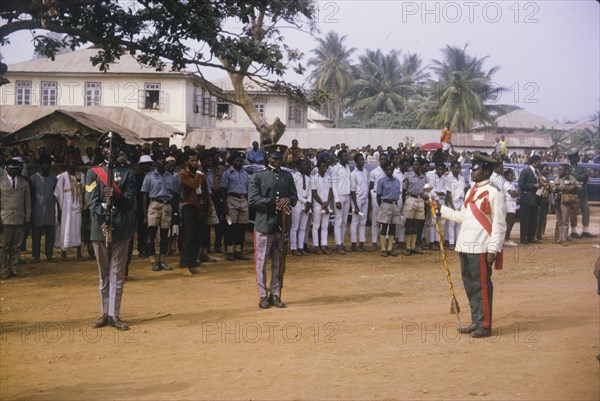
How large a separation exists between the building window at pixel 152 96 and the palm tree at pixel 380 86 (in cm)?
2721

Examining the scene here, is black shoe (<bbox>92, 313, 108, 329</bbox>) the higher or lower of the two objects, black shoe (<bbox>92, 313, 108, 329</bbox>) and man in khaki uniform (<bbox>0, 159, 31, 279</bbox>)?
the lower

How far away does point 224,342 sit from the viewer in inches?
329

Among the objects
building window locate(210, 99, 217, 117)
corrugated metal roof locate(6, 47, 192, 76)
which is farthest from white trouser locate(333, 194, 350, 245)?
building window locate(210, 99, 217, 117)

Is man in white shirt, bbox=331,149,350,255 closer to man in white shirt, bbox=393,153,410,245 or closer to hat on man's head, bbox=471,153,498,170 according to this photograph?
man in white shirt, bbox=393,153,410,245

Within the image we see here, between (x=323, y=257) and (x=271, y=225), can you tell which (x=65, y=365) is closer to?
(x=271, y=225)

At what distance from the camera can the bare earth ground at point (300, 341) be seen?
6.66 metres

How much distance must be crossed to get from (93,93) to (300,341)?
36464mm

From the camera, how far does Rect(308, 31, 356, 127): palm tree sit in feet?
230

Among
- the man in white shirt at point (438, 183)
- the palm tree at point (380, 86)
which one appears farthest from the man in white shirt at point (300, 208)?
the palm tree at point (380, 86)

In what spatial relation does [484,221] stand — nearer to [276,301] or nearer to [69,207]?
[276,301]

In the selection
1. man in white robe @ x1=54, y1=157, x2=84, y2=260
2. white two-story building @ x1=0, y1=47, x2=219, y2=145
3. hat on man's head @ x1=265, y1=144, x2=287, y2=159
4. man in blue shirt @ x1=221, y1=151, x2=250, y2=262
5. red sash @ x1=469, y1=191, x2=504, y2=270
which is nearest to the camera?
red sash @ x1=469, y1=191, x2=504, y2=270

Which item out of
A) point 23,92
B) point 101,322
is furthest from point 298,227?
point 23,92

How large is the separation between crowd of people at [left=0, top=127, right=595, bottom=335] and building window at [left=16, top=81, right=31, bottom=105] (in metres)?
25.8

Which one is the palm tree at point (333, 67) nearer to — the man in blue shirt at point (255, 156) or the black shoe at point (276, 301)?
the man in blue shirt at point (255, 156)
